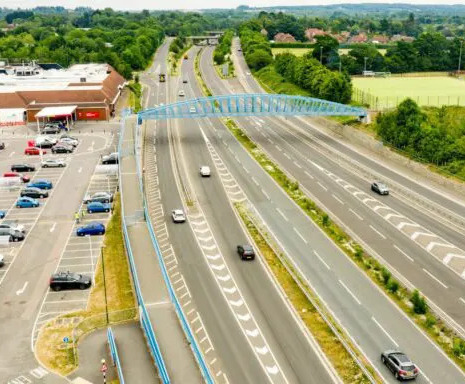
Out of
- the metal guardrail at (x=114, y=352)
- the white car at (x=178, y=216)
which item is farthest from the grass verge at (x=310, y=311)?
the metal guardrail at (x=114, y=352)

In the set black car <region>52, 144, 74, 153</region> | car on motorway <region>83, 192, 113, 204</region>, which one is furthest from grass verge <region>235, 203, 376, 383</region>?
black car <region>52, 144, 74, 153</region>

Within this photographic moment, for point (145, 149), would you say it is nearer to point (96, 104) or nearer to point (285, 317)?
point (96, 104)

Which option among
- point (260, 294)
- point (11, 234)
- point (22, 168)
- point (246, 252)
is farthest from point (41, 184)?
point (260, 294)

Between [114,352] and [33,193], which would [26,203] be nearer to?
[33,193]

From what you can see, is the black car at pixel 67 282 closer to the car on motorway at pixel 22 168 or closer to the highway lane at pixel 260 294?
the highway lane at pixel 260 294

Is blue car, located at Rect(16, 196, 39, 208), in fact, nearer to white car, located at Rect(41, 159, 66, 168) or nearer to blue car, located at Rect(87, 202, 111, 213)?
blue car, located at Rect(87, 202, 111, 213)
